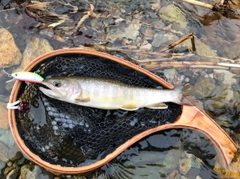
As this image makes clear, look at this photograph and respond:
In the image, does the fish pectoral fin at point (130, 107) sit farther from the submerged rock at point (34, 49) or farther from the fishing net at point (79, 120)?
the submerged rock at point (34, 49)

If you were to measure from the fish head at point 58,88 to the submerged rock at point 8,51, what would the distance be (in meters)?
1.22

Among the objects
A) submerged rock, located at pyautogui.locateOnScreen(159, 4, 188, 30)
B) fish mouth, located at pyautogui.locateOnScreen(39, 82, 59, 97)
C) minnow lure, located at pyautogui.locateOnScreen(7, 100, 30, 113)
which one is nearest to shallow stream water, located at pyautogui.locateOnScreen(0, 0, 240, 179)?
submerged rock, located at pyautogui.locateOnScreen(159, 4, 188, 30)

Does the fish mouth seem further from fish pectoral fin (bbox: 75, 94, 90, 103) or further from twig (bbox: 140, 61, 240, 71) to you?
twig (bbox: 140, 61, 240, 71)

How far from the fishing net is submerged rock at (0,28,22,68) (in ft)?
3.05

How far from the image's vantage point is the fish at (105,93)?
3.22m

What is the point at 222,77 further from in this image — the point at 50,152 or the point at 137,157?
the point at 50,152

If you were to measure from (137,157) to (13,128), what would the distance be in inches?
62.2

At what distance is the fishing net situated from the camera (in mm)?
3264

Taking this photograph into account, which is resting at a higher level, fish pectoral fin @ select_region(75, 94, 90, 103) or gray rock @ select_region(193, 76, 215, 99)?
fish pectoral fin @ select_region(75, 94, 90, 103)

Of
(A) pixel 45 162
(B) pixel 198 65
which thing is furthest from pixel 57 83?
(B) pixel 198 65

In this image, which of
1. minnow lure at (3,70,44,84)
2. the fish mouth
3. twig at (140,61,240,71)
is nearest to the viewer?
minnow lure at (3,70,44,84)

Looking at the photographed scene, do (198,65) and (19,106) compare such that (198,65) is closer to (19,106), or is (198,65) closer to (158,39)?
(158,39)

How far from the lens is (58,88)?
3.19 meters

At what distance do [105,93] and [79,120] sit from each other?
39 centimetres
